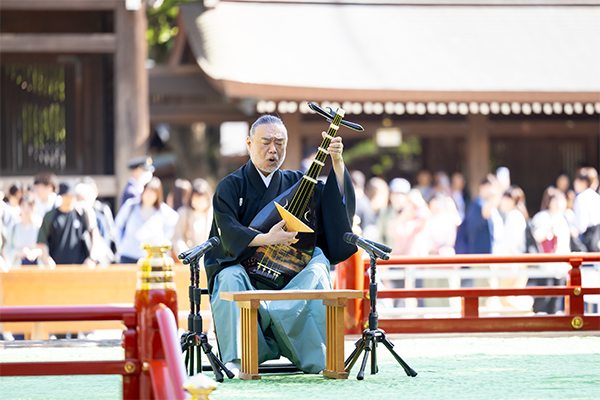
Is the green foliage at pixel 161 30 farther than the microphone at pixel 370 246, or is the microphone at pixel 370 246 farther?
the green foliage at pixel 161 30

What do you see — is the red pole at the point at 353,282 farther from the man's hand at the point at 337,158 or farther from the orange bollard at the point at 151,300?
the orange bollard at the point at 151,300

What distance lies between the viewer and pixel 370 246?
474 cm

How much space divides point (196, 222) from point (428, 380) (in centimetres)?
398

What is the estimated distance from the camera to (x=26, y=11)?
1150 cm

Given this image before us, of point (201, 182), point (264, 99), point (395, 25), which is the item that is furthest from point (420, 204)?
point (395, 25)

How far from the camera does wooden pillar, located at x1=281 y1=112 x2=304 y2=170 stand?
1181cm

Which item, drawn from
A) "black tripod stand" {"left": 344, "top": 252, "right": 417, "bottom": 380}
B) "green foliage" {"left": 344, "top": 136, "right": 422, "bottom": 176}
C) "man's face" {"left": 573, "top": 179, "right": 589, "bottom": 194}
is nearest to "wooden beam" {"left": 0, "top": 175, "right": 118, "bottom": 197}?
"man's face" {"left": 573, "top": 179, "right": 589, "bottom": 194}

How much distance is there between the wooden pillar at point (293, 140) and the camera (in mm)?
11812

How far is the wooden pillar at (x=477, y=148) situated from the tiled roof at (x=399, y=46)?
0.67 meters

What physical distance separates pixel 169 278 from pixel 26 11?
30.1ft

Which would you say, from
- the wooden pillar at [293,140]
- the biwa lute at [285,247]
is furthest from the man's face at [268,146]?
the wooden pillar at [293,140]

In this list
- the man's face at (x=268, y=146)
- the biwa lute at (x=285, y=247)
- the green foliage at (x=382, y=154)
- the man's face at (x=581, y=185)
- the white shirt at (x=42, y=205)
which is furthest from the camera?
the green foliage at (x=382, y=154)

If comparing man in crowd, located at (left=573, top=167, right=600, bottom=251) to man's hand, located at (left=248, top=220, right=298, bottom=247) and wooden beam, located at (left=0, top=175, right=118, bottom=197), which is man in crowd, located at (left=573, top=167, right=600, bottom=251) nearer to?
man's hand, located at (left=248, top=220, right=298, bottom=247)

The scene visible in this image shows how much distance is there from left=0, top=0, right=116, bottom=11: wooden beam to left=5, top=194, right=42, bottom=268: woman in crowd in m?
3.25
